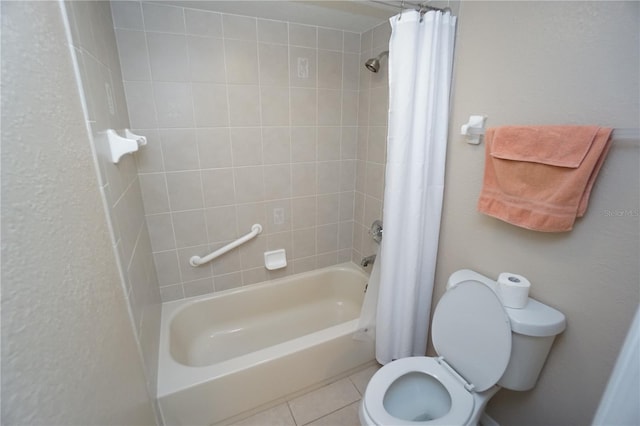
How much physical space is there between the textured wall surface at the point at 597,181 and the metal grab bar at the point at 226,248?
4.36ft

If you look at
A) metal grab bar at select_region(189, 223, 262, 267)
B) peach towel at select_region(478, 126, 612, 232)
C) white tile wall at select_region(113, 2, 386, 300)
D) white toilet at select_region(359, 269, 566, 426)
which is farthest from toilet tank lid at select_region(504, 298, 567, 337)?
metal grab bar at select_region(189, 223, 262, 267)

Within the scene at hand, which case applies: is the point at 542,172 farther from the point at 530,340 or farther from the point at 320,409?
the point at 320,409

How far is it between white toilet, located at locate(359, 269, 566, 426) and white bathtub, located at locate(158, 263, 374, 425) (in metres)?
0.48

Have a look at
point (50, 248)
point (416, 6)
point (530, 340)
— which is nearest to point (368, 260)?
point (530, 340)

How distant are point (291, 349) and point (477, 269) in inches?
40.5

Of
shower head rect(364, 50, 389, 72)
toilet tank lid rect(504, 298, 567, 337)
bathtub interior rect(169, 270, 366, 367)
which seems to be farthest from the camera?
bathtub interior rect(169, 270, 366, 367)

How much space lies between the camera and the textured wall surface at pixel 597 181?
0.80 metres

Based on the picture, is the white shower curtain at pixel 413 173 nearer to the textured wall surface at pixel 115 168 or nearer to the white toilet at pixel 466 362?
the white toilet at pixel 466 362

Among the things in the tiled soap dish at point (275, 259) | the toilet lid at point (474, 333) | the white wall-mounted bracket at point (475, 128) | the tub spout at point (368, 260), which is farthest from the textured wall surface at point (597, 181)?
the tiled soap dish at point (275, 259)

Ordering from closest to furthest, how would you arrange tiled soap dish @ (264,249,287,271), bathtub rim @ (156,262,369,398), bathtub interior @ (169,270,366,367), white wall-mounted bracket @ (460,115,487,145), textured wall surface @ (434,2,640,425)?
textured wall surface @ (434,2,640,425) < white wall-mounted bracket @ (460,115,487,145) < bathtub rim @ (156,262,369,398) < bathtub interior @ (169,270,366,367) < tiled soap dish @ (264,249,287,271)

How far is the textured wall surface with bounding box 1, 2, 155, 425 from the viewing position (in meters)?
0.38

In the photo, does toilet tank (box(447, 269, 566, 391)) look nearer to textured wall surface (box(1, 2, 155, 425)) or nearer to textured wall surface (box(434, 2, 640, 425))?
textured wall surface (box(434, 2, 640, 425))

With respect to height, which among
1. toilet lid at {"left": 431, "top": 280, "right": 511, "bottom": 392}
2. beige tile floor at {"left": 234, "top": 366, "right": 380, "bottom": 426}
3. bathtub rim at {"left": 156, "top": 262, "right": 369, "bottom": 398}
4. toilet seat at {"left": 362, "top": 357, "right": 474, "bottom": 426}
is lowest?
beige tile floor at {"left": 234, "top": 366, "right": 380, "bottom": 426}

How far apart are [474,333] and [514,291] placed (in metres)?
0.24
